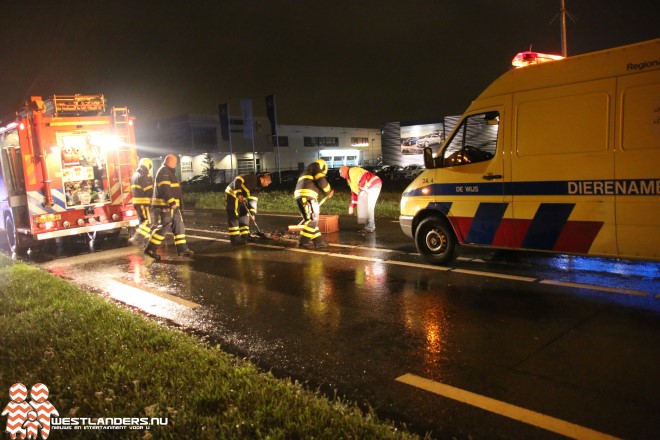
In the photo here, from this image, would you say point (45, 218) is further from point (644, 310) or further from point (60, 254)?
point (644, 310)

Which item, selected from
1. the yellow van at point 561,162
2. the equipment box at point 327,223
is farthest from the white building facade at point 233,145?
the yellow van at point 561,162

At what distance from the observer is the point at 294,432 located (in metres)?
3.17

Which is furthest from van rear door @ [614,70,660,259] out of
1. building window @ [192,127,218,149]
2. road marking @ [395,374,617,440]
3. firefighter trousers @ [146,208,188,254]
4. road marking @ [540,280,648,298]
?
building window @ [192,127,218,149]

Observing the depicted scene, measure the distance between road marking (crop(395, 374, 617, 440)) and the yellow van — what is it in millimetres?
3396

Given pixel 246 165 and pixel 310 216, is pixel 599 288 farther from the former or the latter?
pixel 246 165

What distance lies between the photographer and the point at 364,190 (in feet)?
38.3

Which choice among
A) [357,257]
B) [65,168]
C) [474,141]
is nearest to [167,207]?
[65,168]

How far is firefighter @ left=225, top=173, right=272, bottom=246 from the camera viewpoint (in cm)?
1115

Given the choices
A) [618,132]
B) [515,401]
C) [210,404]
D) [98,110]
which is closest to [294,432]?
[210,404]

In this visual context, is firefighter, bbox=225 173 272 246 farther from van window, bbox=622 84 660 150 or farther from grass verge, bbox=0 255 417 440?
van window, bbox=622 84 660 150

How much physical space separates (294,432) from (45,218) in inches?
381

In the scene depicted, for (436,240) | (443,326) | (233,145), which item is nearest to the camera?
(443,326)

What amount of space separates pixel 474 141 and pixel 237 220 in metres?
5.97

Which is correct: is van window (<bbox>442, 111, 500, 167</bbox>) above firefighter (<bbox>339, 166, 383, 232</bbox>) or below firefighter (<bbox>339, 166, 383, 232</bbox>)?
above
